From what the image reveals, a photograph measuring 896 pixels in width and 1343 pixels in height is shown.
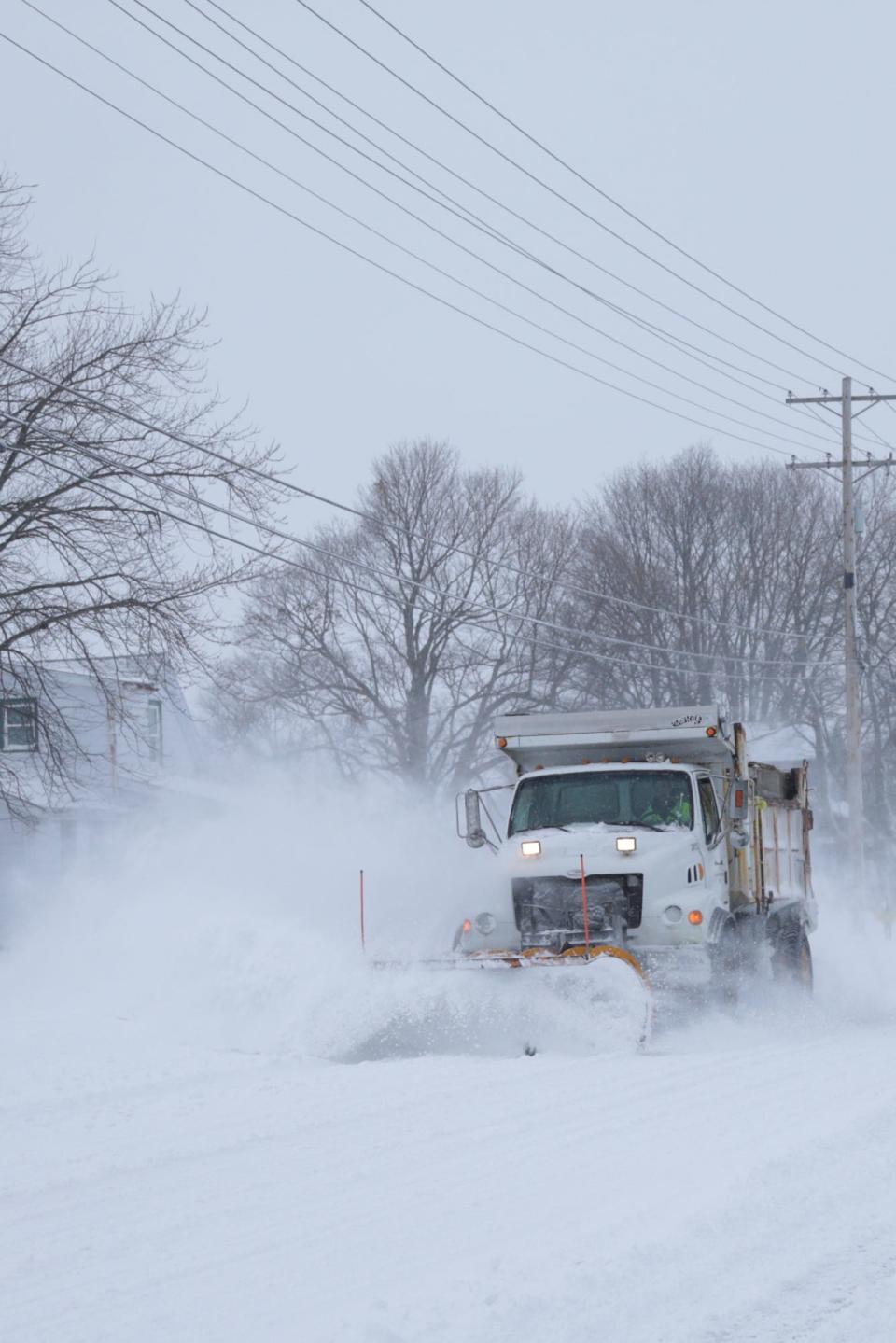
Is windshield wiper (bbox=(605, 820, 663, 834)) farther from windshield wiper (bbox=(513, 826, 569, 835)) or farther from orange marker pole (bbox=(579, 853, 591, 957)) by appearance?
orange marker pole (bbox=(579, 853, 591, 957))

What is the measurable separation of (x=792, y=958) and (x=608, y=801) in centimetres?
354

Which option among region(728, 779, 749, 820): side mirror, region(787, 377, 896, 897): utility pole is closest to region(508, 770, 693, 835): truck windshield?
region(728, 779, 749, 820): side mirror

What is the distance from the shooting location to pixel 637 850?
14227mm

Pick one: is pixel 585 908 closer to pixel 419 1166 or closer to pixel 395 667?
pixel 419 1166

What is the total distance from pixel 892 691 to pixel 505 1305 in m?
45.2

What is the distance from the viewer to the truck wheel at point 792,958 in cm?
1686

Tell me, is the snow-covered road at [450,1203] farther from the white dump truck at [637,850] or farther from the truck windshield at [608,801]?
the truck windshield at [608,801]

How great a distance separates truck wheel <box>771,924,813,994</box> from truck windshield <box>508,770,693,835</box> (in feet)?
9.12

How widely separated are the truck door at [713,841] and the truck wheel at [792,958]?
1.93 m

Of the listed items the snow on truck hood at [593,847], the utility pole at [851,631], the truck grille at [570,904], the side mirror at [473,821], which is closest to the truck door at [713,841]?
the snow on truck hood at [593,847]

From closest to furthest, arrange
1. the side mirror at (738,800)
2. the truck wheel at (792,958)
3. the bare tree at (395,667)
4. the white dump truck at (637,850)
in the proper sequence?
the white dump truck at (637,850)
the side mirror at (738,800)
the truck wheel at (792,958)
the bare tree at (395,667)

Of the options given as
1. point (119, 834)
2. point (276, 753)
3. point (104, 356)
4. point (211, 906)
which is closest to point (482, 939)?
point (211, 906)

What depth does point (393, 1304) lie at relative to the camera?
18.2 feet

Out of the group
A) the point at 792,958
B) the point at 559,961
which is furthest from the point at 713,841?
the point at 559,961
